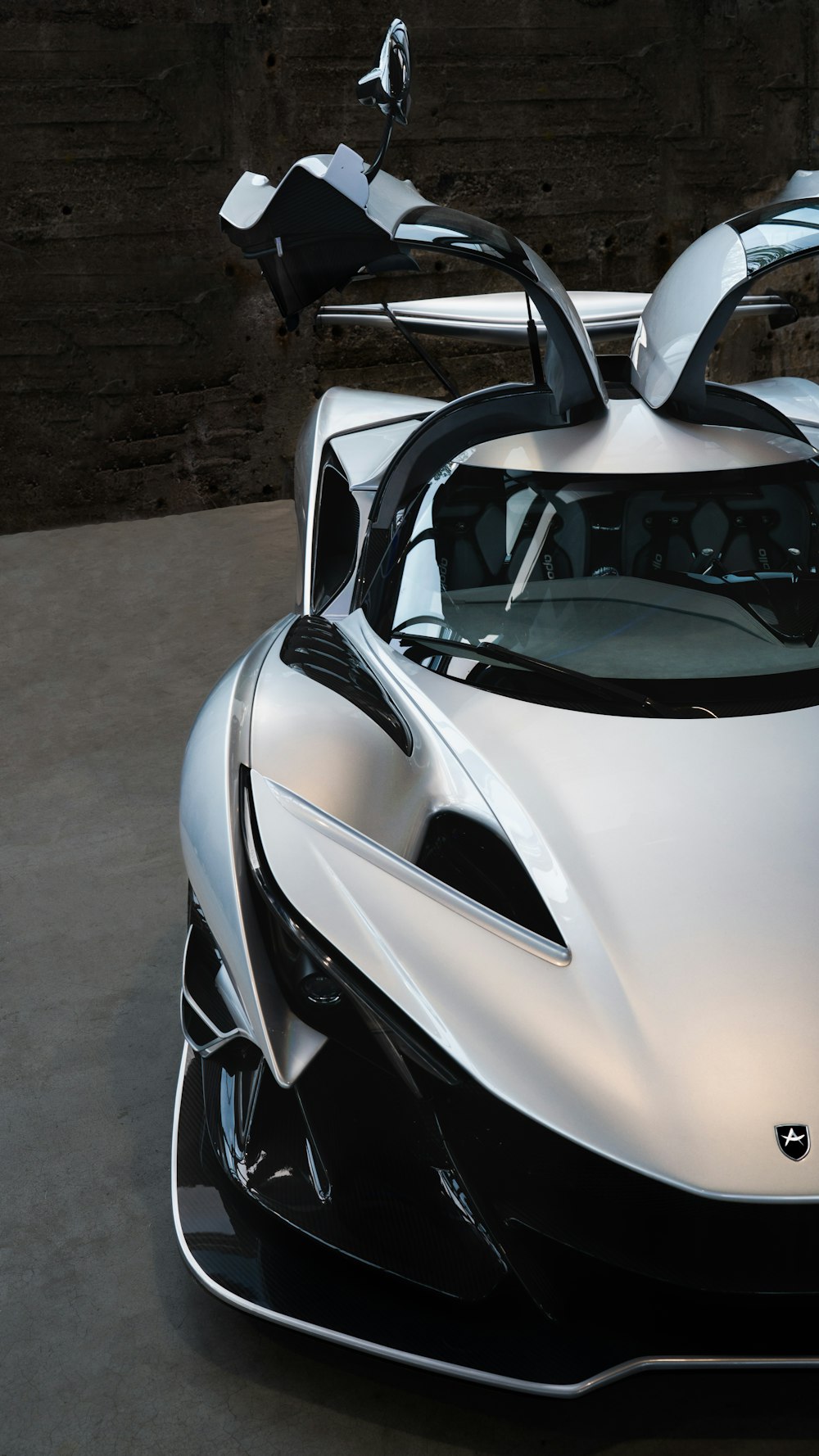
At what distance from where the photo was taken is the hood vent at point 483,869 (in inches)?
50.8

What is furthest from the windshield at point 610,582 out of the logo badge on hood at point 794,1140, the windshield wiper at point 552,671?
the logo badge on hood at point 794,1140

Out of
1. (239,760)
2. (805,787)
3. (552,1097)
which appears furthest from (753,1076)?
(239,760)

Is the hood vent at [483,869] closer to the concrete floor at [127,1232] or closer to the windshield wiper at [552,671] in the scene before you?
the windshield wiper at [552,671]

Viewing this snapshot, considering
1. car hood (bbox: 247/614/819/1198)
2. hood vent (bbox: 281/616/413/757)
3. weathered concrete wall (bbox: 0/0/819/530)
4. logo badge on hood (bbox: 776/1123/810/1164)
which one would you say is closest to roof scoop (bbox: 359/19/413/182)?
hood vent (bbox: 281/616/413/757)

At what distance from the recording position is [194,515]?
5539 millimetres

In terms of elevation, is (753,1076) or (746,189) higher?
(746,189)

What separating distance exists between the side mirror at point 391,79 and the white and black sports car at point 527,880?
0.5 inches

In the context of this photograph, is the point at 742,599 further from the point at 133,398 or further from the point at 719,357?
the point at 719,357

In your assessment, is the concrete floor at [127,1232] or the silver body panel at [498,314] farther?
the silver body panel at [498,314]

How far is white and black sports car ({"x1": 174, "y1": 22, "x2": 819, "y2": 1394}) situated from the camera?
110 centimetres

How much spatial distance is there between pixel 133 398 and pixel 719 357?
3.28 metres

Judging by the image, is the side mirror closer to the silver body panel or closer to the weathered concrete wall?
the silver body panel

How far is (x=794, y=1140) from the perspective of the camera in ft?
3.57

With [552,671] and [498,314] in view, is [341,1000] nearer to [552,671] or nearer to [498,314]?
[552,671]
